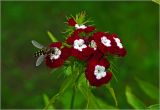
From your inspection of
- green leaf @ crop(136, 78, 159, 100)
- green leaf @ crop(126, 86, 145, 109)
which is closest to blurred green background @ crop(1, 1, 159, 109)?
green leaf @ crop(136, 78, 159, 100)

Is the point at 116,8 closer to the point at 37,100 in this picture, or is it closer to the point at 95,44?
the point at 37,100

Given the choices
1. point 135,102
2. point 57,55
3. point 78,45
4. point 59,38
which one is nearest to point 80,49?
point 78,45

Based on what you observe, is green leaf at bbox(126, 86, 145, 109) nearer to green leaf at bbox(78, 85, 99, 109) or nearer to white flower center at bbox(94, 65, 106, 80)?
green leaf at bbox(78, 85, 99, 109)

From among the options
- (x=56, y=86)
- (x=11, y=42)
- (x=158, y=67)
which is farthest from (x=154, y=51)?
(x=11, y=42)

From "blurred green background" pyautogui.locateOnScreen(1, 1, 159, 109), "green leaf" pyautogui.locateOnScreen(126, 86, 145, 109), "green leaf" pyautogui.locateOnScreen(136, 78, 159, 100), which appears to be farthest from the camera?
"blurred green background" pyautogui.locateOnScreen(1, 1, 159, 109)

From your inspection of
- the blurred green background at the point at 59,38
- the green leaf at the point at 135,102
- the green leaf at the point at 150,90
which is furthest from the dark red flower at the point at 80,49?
the blurred green background at the point at 59,38

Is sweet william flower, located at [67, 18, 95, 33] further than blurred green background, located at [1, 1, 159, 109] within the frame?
No

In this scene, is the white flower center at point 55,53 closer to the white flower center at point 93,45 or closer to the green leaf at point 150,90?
the white flower center at point 93,45

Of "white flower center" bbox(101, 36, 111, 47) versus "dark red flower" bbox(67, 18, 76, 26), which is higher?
"dark red flower" bbox(67, 18, 76, 26)
